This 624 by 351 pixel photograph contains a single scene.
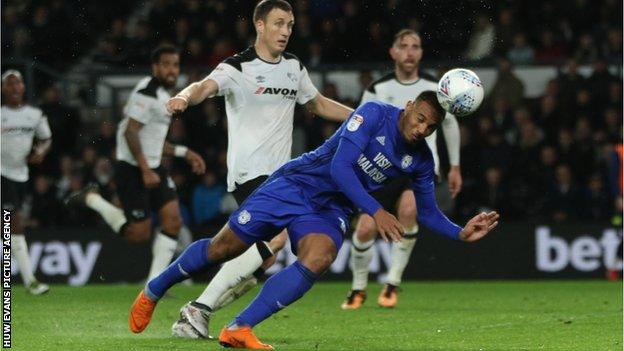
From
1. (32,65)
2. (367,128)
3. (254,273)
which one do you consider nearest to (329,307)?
(254,273)

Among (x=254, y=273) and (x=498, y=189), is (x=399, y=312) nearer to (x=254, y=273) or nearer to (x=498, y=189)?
(x=254, y=273)

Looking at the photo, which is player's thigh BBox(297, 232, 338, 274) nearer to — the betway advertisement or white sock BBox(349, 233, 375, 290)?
white sock BBox(349, 233, 375, 290)

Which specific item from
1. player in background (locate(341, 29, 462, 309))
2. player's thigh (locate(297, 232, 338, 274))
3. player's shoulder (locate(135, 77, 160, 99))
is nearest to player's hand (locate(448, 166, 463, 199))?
player in background (locate(341, 29, 462, 309))

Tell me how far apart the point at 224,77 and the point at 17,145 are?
5230mm

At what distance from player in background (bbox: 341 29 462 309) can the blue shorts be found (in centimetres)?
342

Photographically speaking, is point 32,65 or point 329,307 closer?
point 329,307

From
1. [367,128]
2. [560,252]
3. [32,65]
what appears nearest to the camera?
[367,128]

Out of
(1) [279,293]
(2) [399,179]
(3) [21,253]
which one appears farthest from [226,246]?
(3) [21,253]

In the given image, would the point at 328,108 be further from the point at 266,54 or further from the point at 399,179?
the point at 399,179

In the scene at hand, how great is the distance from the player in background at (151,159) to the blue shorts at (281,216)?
451cm

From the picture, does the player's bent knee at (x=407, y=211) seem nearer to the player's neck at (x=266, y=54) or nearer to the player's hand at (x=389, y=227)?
the player's neck at (x=266, y=54)

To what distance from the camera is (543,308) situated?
11.4m

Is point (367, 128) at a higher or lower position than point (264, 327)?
higher

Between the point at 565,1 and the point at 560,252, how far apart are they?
435 centimetres
